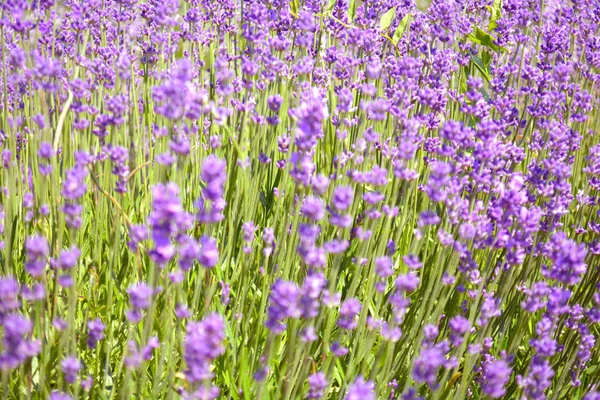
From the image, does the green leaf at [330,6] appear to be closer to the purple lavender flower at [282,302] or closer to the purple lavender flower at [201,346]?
the purple lavender flower at [282,302]

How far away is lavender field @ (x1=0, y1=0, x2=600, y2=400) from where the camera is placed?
4.79ft

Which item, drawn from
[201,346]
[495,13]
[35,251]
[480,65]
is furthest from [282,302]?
[495,13]

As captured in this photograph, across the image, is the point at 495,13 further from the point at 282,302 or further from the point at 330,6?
the point at 282,302

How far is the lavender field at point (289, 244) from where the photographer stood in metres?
1.46

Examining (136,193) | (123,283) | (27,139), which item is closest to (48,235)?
(123,283)

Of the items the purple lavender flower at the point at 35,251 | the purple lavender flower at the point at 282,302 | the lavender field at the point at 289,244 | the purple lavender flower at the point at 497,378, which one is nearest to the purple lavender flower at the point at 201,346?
the lavender field at the point at 289,244

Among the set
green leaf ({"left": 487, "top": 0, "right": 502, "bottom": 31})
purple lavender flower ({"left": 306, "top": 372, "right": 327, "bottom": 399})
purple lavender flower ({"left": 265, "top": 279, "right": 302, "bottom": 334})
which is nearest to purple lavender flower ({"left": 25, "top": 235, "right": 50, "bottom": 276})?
purple lavender flower ({"left": 265, "top": 279, "right": 302, "bottom": 334})

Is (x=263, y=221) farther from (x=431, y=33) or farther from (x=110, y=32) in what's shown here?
(x=110, y=32)

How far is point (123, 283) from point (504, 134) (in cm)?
155

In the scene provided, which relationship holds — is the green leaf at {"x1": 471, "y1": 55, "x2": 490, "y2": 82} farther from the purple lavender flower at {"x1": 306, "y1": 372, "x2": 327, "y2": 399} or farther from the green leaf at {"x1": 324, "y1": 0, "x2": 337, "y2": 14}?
the purple lavender flower at {"x1": 306, "y1": 372, "x2": 327, "y2": 399}

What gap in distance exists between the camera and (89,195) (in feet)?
9.95

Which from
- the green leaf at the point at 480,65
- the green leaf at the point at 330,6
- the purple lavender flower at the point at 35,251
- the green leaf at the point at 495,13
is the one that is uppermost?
the green leaf at the point at 495,13

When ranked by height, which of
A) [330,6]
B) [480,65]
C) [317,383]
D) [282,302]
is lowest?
[317,383]

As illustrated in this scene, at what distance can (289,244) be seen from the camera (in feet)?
6.89
